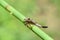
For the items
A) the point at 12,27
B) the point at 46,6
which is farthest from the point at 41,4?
the point at 12,27

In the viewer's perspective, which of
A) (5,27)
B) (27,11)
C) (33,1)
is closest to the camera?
(5,27)

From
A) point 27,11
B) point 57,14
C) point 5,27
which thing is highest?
point 57,14

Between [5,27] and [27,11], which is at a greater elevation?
[27,11]

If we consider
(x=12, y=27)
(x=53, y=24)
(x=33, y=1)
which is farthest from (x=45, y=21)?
Result: (x=12, y=27)

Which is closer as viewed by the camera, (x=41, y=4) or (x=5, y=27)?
(x=5, y=27)

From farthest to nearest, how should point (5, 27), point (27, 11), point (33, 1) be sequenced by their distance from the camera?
point (33, 1) < point (27, 11) < point (5, 27)

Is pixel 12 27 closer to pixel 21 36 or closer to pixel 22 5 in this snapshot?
pixel 21 36

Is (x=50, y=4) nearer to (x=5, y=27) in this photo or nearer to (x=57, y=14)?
(x=57, y=14)
